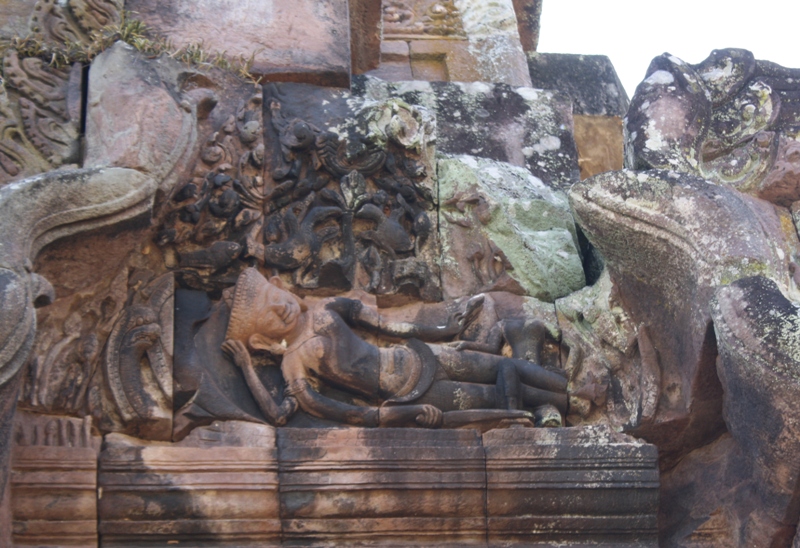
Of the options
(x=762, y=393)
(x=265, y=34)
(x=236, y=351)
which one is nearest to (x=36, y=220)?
(x=236, y=351)

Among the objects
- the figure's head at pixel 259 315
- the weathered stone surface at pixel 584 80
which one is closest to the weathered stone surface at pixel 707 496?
the figure's head at pixel 259 315

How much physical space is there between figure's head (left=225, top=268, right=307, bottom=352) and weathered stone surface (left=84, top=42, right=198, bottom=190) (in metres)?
0.56

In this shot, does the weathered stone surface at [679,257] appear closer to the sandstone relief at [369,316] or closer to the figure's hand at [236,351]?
the sandstone relief at [369,316]

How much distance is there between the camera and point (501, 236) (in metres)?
6.77

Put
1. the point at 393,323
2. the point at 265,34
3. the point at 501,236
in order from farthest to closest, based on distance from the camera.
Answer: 1. the point at 265,34
2. the point at 501,236
3. the point at 393,323

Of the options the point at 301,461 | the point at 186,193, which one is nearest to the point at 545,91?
the point at 186,193

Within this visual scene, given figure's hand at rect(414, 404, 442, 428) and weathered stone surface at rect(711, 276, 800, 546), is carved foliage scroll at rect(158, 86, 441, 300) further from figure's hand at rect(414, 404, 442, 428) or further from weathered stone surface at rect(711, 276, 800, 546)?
weathered stone surface at rect(711, 276, 800, 546)

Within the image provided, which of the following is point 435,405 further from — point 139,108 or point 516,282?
point 139,108

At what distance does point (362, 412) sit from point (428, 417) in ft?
0.87

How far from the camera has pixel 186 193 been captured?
6.34m

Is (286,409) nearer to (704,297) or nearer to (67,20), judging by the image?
(704,297)

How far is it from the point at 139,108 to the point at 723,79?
2617 mm

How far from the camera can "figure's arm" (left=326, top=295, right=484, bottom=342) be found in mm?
6172

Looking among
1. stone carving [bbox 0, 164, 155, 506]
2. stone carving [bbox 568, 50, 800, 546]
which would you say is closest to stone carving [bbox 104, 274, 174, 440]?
stone carving [bbox 0, 164, 155, 506]
